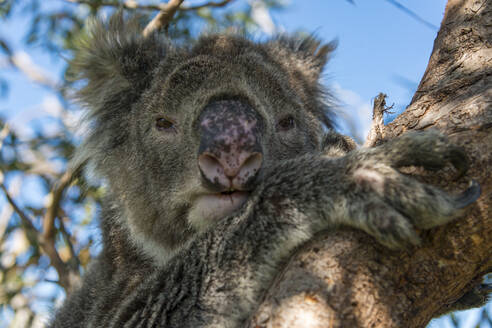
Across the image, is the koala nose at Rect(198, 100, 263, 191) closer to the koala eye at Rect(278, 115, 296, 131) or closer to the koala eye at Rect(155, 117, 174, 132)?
the koala eye at Rect(155, 117, 174, 132)

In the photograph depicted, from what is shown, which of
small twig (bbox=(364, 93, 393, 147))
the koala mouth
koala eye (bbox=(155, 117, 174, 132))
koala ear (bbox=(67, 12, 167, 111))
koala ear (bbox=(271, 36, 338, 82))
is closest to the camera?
small twig (bbox=(364, 93, 393, 147))

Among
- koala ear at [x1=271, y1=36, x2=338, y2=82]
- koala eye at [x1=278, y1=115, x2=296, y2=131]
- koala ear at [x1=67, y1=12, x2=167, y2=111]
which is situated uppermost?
koala ear at [x1=271, y1=36, x2=338, y2=82]

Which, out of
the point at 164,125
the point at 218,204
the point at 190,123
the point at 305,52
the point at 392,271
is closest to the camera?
the point at 392,271

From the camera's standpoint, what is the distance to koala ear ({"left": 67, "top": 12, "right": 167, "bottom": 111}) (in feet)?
11.3

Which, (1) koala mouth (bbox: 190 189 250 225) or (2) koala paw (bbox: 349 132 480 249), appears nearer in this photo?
(2) koala paw (bbox: 349 132 480 249)

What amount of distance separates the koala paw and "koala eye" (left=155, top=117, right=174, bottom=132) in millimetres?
1491

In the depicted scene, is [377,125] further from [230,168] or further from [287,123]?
[287,123]

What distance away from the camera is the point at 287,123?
3104 mm

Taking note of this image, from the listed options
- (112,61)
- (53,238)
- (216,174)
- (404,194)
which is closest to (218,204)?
(216,174)

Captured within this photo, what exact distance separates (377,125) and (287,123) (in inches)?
41.1

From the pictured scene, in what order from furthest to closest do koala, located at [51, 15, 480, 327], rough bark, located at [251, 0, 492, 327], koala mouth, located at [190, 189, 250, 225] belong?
koala mouth, located at [190, 189, 250, 225] < koala, located at [51, 15, 480, 327] < rough bark, located at [251, 0, 492, 327]

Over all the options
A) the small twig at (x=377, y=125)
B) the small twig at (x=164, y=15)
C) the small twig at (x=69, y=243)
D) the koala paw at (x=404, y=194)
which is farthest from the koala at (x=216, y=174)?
the small twig at (x=69, y=243)

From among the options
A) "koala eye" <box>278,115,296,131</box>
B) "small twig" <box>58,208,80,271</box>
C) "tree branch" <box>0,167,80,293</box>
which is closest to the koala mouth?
"koala eye" <box>278,115,296,131</box>

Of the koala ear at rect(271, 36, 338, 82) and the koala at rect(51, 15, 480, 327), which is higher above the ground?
the koala ear at rect(271, 36, 338, 82)
